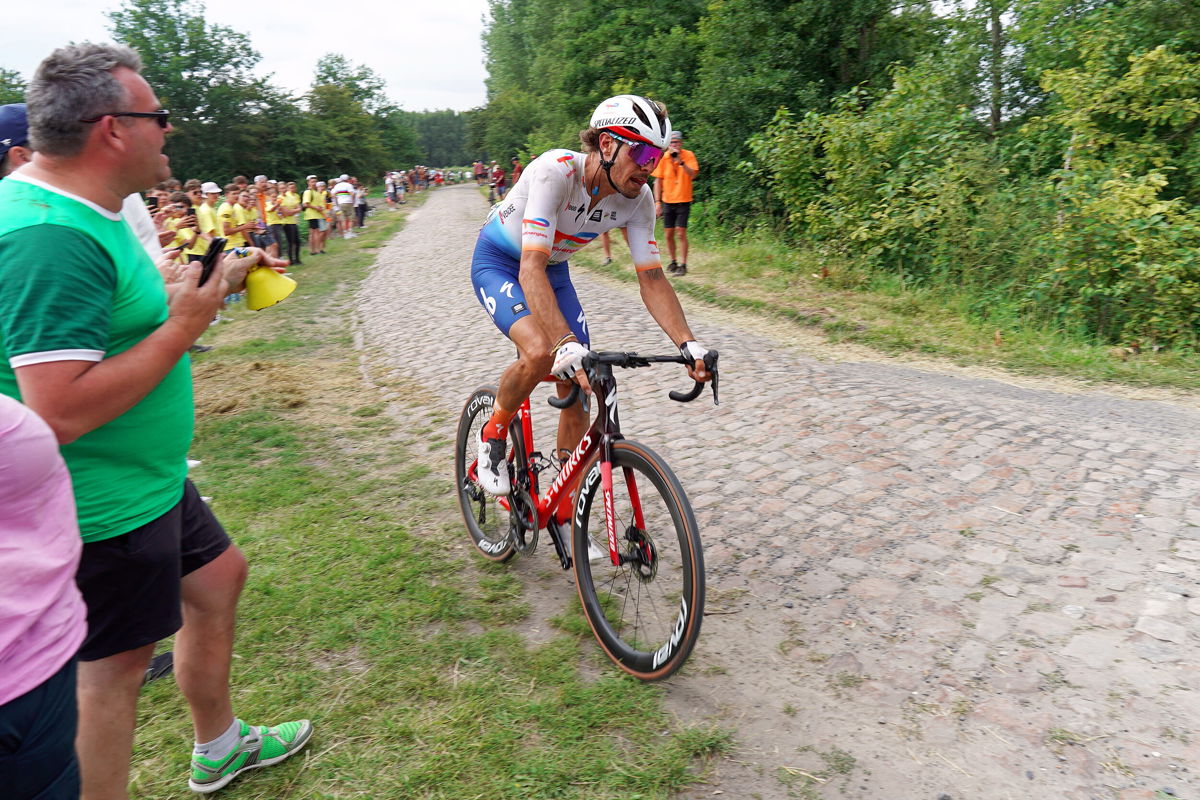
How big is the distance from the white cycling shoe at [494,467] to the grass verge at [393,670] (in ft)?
1.81

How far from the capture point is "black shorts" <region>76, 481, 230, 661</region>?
7.41ft

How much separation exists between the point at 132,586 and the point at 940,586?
3681 mm

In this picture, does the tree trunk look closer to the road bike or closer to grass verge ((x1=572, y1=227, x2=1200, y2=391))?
grass verge ((x1=572, y1=227, x2=1200, y2=391))

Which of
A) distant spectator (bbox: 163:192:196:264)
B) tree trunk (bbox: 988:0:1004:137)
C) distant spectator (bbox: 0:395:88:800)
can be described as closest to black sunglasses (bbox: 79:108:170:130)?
distant spectator (bbox: 0:395:88:800)

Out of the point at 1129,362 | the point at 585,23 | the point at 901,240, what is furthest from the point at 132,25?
the point at 1129,362

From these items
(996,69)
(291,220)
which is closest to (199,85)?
(291,220)

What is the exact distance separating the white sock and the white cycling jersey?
234 cm

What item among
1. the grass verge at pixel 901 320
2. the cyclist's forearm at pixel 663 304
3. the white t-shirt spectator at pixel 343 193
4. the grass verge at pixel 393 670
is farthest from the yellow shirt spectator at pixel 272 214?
the cyclist's forearm at pixel 663 304

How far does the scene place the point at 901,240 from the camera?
1210 centimetres

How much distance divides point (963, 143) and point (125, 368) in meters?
12.5

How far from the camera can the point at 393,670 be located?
12.0ft

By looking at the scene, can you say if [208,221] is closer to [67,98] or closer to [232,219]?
[232,219]

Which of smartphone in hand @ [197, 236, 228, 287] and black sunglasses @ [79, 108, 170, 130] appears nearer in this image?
black sunglasses @ [79, 108, 170, 130]

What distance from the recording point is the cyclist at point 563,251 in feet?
12.0
